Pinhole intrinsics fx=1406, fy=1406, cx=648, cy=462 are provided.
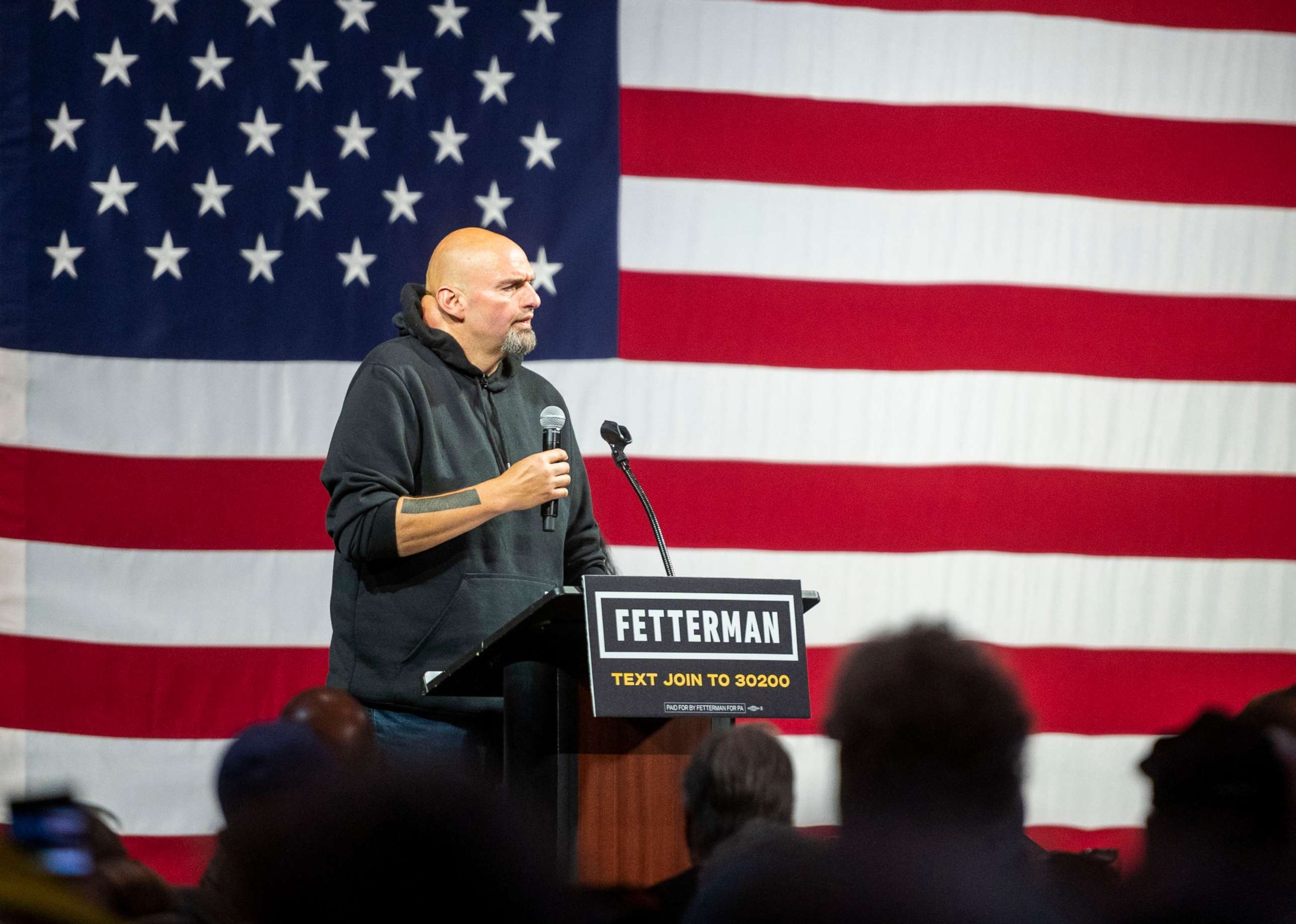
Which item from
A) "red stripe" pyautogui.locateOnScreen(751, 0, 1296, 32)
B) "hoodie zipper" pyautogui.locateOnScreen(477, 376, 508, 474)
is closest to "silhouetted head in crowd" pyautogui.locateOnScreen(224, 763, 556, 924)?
"hoodie zipper" pyautogui.locateOnScreen(477, 376, 508, 474)

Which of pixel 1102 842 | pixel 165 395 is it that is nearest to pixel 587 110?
pixel 165 395

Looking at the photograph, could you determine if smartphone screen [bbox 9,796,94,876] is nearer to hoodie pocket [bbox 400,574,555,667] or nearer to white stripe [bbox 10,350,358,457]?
hoodie pocket [bbox 400,574,555,667]

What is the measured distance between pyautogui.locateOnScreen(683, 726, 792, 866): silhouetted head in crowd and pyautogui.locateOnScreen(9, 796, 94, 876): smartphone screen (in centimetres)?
107

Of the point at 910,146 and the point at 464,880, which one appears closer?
the point at 464,880

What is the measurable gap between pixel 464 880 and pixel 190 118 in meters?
4.15

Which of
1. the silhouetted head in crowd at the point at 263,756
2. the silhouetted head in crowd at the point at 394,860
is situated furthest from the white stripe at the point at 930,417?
the silhouetted head in crowd at the point at 394,860

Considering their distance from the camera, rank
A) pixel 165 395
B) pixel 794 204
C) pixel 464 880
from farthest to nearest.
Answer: pixel 794 204 < pixel 165 395 < pixel 464 880

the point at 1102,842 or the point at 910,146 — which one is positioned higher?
the point at 910,146

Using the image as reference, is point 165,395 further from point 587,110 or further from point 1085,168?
point 1085,168

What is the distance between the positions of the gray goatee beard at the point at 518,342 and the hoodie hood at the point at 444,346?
0.01m

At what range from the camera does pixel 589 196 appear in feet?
14.6

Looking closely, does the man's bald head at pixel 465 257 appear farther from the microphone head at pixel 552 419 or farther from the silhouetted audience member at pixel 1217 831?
the silhouetted audience member at pixel 1217 831

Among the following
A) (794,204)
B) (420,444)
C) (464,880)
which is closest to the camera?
(464,880)

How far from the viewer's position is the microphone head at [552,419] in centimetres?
269
